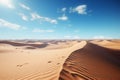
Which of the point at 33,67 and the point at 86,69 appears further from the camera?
the point at 33,67

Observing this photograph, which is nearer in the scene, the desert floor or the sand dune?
the sand dune

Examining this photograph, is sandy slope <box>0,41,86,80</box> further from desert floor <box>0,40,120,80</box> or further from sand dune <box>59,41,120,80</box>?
sand dune <box>59,41,120,80</box>

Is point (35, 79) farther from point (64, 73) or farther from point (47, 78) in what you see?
point (64, 73)

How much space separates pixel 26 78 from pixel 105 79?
13.2 ft

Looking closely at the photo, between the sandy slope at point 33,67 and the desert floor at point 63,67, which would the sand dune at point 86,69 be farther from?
the sandy slope at point 33,67

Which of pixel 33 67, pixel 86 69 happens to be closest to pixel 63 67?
pixel 86 69

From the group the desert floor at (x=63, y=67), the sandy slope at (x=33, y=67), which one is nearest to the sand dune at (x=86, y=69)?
the desert floor at (x=63, y=67)

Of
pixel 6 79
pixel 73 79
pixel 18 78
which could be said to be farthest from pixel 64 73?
pixel 6 79

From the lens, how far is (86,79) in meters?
5.02

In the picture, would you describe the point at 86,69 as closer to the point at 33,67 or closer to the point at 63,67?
the point at 63,67

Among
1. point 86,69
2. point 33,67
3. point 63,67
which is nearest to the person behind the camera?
point 63,67

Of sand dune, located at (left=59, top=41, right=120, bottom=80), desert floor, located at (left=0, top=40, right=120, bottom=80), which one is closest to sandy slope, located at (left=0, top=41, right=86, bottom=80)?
desert floor, located at (left=0, top=40, right=120, bottom=80)

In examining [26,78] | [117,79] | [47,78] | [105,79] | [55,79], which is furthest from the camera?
[117,79]

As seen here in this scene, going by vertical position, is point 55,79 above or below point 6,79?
above
